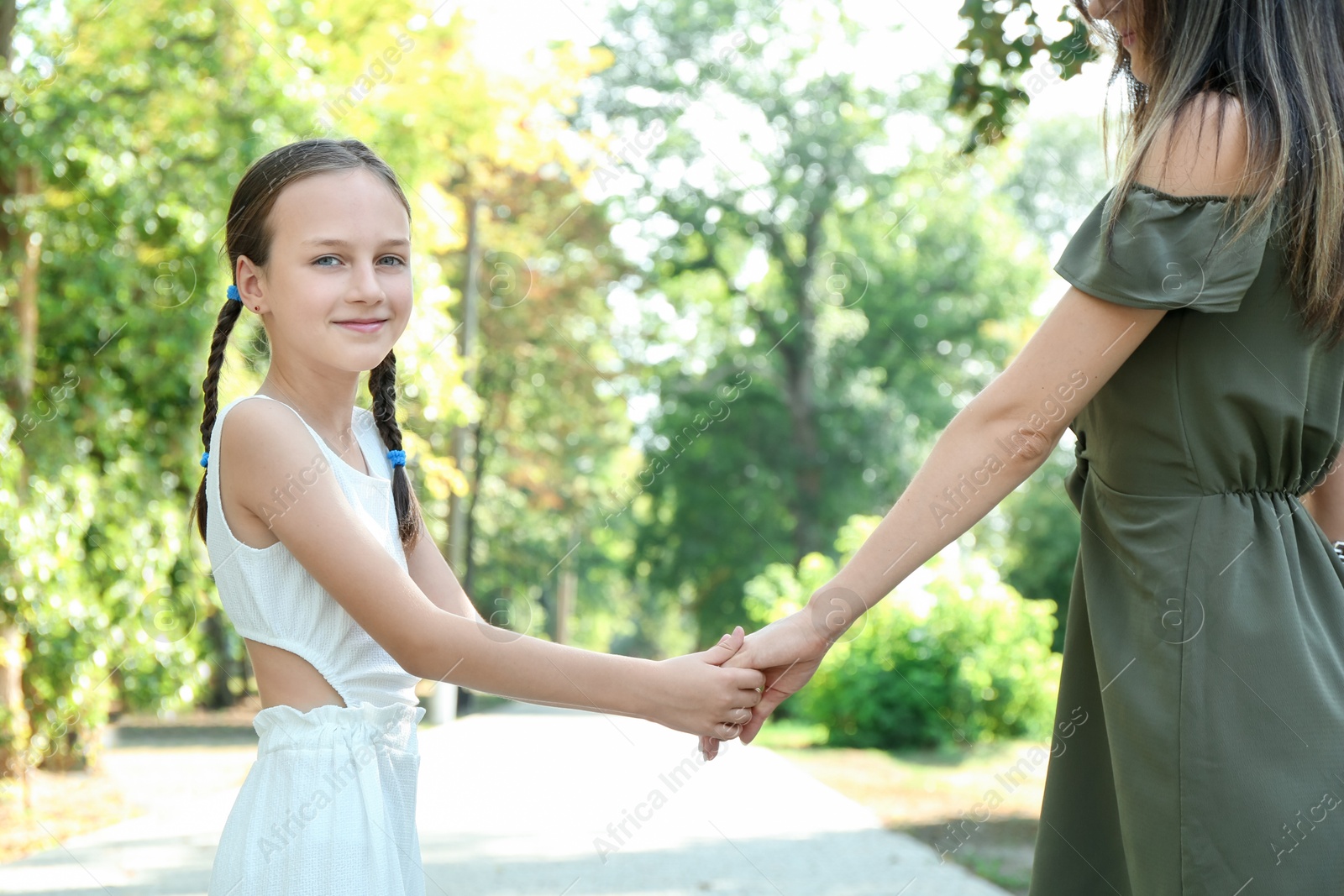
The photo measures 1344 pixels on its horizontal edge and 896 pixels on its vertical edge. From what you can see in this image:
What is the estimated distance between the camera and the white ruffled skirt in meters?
1.65

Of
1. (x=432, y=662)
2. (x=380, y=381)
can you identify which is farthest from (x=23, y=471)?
(x=432, y=662)

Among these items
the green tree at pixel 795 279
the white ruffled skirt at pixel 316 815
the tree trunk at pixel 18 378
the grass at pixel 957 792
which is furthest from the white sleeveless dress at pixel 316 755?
the green tree at pixel 795 279

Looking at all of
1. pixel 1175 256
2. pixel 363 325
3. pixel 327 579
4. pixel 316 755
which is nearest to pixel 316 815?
pixel 316 755

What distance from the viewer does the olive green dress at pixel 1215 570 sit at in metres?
1.50

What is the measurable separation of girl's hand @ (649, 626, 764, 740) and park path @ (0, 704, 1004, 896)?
8.92 feet

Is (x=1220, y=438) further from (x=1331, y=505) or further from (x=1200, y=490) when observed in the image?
(x=1331, y=505)

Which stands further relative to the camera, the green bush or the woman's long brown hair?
the green bush

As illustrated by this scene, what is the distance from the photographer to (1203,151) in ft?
5.22

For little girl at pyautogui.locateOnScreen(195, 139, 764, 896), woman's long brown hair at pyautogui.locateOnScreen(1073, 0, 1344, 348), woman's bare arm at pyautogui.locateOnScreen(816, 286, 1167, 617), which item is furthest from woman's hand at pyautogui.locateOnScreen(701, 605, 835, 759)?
woman's long brown hair at pyautogui.locateOnScreen(1073, 0, 1344, 348)

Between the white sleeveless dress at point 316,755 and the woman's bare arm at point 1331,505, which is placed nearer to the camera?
the white sleeveless dress at point 316,755

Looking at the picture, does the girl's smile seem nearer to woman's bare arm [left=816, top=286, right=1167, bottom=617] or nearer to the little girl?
the little girl

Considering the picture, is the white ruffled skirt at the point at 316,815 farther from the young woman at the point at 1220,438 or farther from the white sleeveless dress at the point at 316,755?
the young woman at the point at 1220,438

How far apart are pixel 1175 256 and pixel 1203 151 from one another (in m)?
0.15

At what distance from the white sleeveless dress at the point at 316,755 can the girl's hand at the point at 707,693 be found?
1.52 feet
